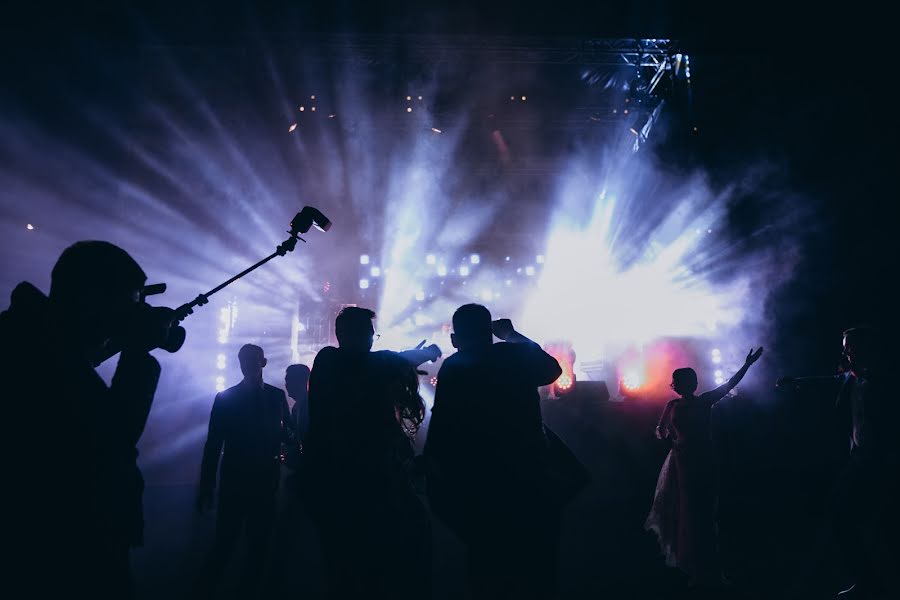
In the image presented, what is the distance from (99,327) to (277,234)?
13908 millimetres

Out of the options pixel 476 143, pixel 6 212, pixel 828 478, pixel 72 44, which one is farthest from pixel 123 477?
pixel 476 143

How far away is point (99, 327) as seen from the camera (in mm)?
1563

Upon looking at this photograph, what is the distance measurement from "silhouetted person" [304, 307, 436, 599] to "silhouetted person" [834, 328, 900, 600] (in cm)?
425

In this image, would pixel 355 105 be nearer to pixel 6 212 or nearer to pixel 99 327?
pixel 6 212

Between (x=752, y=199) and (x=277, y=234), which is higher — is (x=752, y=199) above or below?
below

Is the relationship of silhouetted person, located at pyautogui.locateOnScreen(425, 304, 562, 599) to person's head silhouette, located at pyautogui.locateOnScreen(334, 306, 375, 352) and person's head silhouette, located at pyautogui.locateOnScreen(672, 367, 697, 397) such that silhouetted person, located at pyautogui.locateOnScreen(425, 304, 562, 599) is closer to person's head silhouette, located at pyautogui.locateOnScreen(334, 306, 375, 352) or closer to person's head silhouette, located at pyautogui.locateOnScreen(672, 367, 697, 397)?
person's head silhouette, located at pyautogui.locateOnScreen(334, 306, 375, 352)

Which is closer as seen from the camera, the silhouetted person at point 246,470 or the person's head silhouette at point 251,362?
the silhouetted person at point 246,470

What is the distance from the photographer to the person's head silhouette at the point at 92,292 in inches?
60.9

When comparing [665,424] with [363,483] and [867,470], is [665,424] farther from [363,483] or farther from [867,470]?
[363,483]

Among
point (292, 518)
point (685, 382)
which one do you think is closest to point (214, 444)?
point (292, 518)

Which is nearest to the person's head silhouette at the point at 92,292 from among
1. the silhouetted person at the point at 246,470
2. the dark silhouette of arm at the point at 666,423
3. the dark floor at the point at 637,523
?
the silhouetted person at the point at 246,470

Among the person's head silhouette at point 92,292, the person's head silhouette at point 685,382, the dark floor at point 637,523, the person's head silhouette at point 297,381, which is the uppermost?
the person's head silhouette at point 297,381

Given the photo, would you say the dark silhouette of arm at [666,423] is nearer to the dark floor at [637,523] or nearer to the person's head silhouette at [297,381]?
the dark floor at [637,523]

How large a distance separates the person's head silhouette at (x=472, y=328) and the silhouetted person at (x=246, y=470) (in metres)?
2.64
